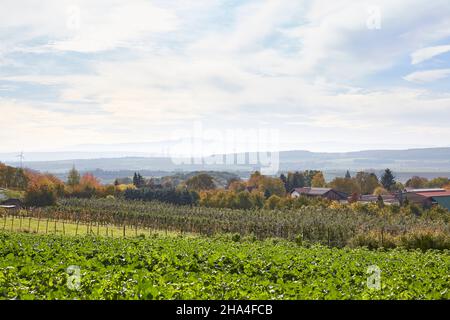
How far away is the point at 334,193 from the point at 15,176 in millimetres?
68573

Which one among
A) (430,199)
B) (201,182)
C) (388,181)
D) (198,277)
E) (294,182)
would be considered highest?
(388,181)

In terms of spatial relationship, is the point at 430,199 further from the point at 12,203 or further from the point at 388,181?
the point at 12,203

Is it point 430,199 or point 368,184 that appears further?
point 368,184

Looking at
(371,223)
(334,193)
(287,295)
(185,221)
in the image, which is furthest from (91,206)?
(287,295)

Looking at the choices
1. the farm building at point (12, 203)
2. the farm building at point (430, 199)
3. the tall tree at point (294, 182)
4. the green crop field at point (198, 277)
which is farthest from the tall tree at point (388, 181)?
the green crop field at point (198, 277)

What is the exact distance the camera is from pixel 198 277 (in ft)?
50.0

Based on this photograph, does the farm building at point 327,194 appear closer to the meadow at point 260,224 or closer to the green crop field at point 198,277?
the meadow at point 260,224

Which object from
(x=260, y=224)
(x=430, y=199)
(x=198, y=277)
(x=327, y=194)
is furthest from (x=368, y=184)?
(x=198, y=277)

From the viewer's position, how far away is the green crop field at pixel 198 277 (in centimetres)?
1141

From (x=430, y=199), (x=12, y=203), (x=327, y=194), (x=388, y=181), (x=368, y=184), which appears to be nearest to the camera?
(x=12, y=203)

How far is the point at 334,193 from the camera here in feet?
366

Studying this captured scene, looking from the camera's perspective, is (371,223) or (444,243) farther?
(371,223)

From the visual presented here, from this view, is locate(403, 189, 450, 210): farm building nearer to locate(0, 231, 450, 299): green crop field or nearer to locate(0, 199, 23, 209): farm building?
locate(0, 199, 23, 209): farm building
